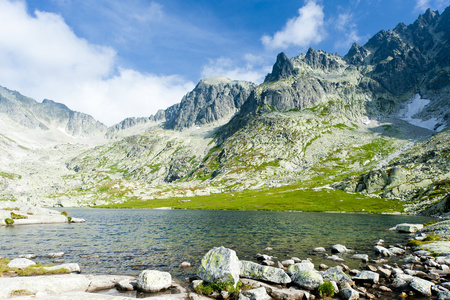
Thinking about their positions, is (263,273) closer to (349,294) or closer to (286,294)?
(286,294)

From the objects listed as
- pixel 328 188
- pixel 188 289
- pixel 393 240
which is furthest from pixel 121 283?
pixel 328 188

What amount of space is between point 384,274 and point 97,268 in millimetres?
32522

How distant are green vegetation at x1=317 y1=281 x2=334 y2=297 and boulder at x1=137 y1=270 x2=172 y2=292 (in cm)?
1375

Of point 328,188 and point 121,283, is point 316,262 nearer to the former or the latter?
point 121,283

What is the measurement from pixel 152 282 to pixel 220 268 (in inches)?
250

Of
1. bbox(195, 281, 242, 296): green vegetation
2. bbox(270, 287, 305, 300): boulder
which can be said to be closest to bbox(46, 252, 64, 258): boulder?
bbox(195, 281, 242, 296): green vegetation

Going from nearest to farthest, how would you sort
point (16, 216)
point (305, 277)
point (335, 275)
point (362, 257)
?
point (305, 277)
point (335, 275)
point (362, 257)
point (16, 216)

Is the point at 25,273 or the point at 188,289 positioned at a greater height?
the point at 25,273

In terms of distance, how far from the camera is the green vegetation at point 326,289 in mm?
20234

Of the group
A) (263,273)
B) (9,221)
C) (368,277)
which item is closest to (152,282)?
(263,273)

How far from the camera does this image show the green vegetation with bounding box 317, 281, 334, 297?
20234 mm

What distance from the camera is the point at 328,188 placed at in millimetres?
157125

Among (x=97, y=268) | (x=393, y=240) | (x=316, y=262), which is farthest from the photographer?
(x=393, y=240)

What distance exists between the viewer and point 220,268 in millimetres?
21734
